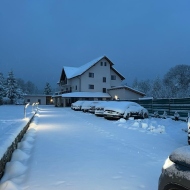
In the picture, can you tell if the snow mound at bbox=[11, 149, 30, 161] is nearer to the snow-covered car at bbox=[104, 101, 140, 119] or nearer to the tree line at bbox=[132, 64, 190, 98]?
the snow-covered car at bbox=[104, 101, 140, 119]

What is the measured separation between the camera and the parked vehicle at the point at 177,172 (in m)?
2.33

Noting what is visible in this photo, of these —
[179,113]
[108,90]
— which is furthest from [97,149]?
[108,90]

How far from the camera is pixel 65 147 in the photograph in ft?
23.9

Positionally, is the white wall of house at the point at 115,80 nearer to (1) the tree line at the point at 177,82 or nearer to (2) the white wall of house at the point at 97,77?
(2) the white wall of house at the point at 97,77

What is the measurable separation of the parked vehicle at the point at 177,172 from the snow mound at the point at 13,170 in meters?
3.11

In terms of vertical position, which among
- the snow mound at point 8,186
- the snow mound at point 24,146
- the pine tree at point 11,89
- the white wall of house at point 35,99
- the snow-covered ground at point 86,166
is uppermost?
the pine tree at point 11,89

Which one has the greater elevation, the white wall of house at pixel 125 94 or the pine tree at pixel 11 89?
the pine tree at pixel 11 89

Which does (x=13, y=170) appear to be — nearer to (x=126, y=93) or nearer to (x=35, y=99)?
(x=126, y=93)

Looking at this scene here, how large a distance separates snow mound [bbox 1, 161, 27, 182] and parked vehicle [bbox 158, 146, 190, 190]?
10.2 ft

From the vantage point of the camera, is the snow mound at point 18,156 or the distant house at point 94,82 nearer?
the snow mound at point 18,156

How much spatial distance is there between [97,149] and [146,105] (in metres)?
17.2

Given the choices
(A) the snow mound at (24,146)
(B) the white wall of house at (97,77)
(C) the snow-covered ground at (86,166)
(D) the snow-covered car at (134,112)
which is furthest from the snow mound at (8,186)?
(B) the white wall of house at (97,77)

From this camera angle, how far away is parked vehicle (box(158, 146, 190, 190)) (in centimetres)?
233

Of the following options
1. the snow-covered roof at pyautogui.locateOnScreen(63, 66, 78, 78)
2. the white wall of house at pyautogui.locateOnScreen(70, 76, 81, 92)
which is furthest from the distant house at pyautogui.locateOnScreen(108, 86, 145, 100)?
the snow-covered roof at pyautogui.locateOnScreen(63, 66, 78, 78)
